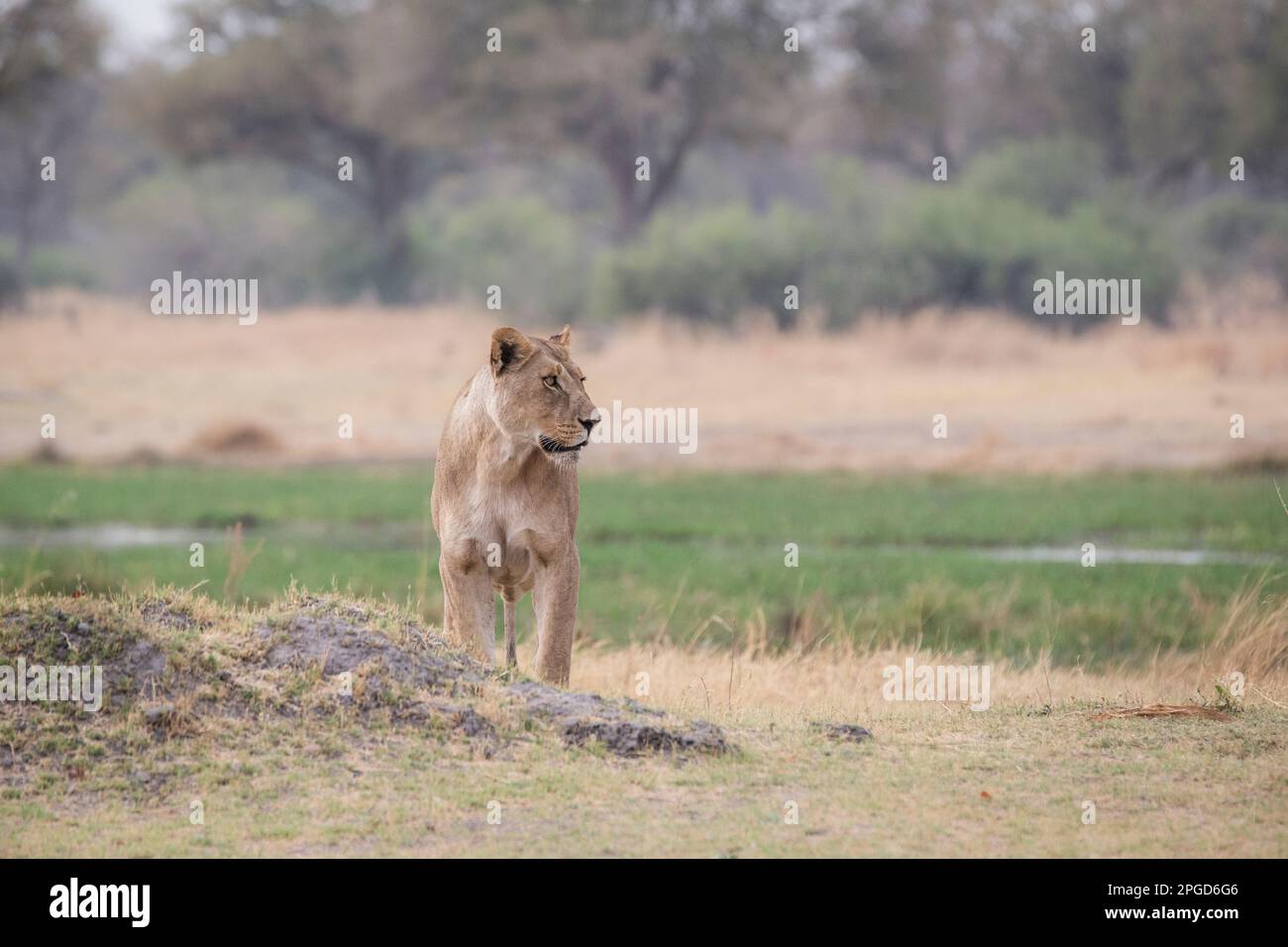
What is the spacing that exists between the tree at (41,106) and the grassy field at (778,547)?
33.7 ft

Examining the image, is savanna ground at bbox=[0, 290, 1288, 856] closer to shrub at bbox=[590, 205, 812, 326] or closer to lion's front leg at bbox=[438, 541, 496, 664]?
lion's front leg at bbox=[438, 541, 496, 664]

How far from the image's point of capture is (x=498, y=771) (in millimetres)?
7164

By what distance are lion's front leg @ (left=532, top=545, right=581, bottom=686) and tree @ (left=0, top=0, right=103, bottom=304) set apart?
24.3 m

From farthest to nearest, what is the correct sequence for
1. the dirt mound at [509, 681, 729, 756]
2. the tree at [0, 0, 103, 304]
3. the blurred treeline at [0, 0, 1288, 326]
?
the tree at [0, 0, 103, 304], the blurred treeline at [0, 0, 1288, 326], the dirt mound at [509, 681, 729, 756]

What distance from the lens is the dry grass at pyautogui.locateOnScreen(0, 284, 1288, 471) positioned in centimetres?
2580

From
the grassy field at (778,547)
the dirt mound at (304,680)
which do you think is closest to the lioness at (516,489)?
the dirt mound at (304,680)

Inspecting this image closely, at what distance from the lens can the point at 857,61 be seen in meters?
44.4

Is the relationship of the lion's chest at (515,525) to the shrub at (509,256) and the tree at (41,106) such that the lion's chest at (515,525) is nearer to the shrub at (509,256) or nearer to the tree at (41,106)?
the tree at (41,106)

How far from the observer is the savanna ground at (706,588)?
22.4ft

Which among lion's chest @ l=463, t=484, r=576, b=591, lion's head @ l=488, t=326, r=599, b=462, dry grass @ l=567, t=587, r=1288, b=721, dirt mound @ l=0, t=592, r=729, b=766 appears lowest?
dry grass @ l=567, t=587, r=1288, b=721

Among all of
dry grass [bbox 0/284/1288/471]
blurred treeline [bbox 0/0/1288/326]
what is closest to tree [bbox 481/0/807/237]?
blurred treeline [bbox 0/0/1288/326]

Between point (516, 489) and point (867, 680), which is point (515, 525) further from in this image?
point (867, 680)

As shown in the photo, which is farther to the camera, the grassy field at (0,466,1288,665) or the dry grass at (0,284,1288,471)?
the dry grass at (0,284,1288,471)

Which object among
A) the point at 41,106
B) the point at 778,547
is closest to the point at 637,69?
the point at 41,106
